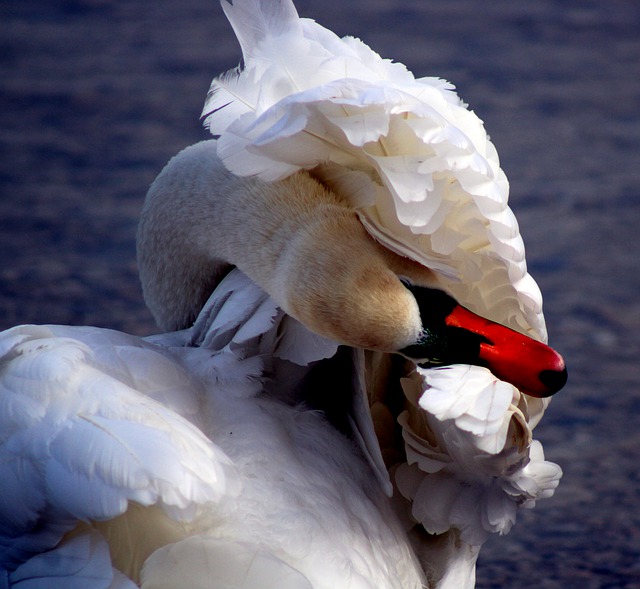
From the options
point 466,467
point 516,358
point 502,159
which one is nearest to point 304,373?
point 466,467

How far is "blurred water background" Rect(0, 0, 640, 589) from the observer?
2.67m

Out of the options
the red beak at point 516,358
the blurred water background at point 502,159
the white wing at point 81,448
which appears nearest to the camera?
the white wing at point 81,448

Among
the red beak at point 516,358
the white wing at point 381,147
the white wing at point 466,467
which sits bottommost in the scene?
the white wing at point 466,467

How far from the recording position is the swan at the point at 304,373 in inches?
54.8

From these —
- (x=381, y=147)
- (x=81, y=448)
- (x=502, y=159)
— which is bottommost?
(x=502, y=159)

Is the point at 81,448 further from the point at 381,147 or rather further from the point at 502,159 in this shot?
the point at 502,159

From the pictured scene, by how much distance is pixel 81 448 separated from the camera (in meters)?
1.37

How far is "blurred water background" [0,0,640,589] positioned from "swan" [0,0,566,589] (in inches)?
31.2

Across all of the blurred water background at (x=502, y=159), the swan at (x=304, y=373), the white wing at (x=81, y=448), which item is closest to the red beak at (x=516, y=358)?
the swan at (x=304, y=373)

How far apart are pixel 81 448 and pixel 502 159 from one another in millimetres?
3083

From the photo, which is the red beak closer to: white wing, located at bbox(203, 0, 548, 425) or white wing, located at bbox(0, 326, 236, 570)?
white wing, located at bbox(203, 0, 548, 425)

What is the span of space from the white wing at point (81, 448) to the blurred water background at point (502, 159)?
3.71 feet

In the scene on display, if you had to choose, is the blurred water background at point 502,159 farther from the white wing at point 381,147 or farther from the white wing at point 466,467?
the white wing at point 381,147

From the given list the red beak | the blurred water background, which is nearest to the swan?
the red beak
